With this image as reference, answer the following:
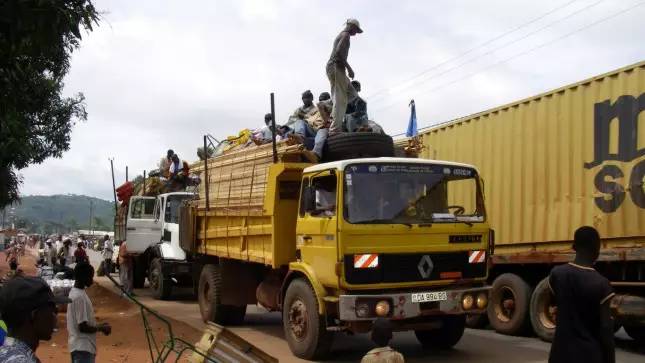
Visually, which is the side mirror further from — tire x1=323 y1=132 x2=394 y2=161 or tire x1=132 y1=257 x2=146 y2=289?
tire x1=132 y1=257 x2=146 y2=289

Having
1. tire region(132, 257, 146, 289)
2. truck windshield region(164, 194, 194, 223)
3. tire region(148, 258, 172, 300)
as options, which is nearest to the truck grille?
truck windshield region(164, 194, 194, 223)

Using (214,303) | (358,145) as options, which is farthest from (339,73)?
(214,303)

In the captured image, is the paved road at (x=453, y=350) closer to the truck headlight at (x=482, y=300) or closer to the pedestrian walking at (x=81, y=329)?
the truck headlight at (x=482, y=300)

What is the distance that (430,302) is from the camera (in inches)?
272

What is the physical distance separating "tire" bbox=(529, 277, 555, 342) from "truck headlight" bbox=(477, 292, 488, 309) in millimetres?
1941

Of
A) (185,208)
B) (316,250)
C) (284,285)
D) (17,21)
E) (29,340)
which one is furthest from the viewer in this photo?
(185,208)

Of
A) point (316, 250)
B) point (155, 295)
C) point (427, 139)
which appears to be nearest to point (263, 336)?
point (316, 250)

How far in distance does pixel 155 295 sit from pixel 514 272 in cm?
890

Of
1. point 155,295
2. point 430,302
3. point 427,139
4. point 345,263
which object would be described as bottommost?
point 155,295

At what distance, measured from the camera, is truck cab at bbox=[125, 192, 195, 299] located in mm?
14281

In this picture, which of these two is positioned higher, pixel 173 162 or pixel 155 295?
pixel 173 162

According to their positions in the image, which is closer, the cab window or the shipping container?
the shipping container

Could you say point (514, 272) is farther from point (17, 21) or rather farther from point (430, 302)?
point (17, 21)

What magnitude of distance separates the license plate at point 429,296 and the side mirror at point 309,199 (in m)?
1.55
